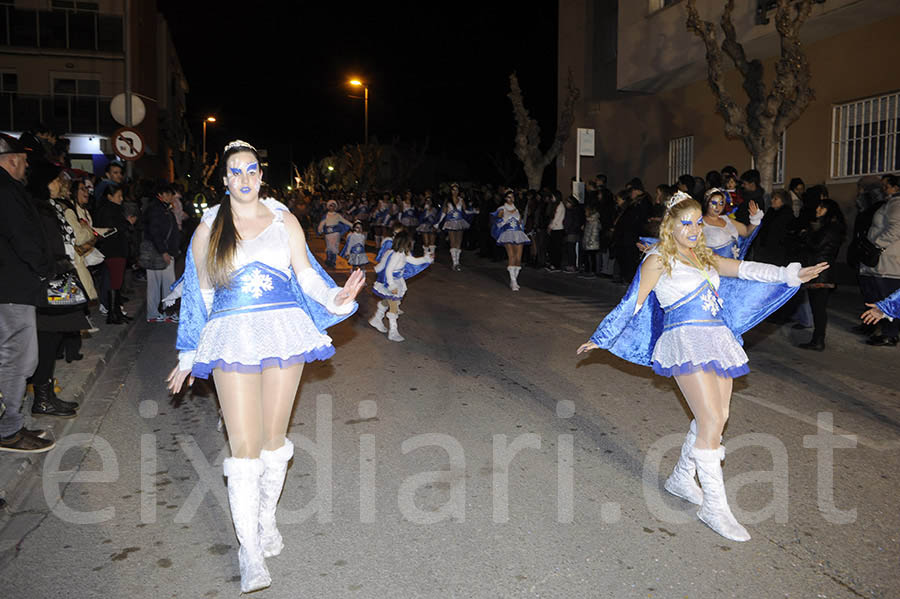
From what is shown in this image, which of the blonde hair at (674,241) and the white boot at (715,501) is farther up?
the blonde hair at (674,241)

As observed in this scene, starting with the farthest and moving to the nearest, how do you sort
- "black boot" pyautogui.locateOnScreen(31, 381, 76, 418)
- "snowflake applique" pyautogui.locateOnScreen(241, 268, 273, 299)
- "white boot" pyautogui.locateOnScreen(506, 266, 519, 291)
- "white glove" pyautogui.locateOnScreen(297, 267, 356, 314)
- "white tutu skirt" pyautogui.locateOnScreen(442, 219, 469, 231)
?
"white tutu skirt" pyautogui.locateOnScreen(442, 219, 469, 231)
"white boot" pyautogui.locateOnScreen(506, 266, 519, 291)
"black boot" pyautogui.locateOnScreen(31, 381, 76, 418)
"white glove" pyautogui.locateOnScreen(297, 267, 356, 314)
"snowflake applique" pyautogui.locateOnScreen(241, 268, 273, 299)

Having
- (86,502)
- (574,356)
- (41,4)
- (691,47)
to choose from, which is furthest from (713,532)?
(41,4)

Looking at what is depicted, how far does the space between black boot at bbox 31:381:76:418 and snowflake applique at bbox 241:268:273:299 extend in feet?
11.8

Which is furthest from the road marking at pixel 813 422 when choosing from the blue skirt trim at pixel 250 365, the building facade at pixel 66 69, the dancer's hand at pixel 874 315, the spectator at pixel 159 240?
the building facade at pixel 66 69

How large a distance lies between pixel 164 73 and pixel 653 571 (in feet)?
179

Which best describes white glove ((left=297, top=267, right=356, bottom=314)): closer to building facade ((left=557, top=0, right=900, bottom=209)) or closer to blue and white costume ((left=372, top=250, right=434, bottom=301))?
blue and white costume ((left=372, top=250, right=434, bottom=301))

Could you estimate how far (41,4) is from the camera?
117ft

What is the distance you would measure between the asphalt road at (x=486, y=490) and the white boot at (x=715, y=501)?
6 cm

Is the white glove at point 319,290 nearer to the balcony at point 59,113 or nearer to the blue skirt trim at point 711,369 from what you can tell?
the blue skirt trim at point 711,369

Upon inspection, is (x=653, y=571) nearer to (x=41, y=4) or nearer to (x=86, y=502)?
(x=86, y=502)

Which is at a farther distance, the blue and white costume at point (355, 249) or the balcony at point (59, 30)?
the balcony at point (59, 30)

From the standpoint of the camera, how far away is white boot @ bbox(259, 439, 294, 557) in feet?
12.6

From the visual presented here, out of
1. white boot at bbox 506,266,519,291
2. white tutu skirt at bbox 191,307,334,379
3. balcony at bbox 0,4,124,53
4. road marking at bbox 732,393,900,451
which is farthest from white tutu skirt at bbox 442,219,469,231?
balcony at bbox 0,4,124,53

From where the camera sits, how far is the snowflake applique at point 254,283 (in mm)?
3693
